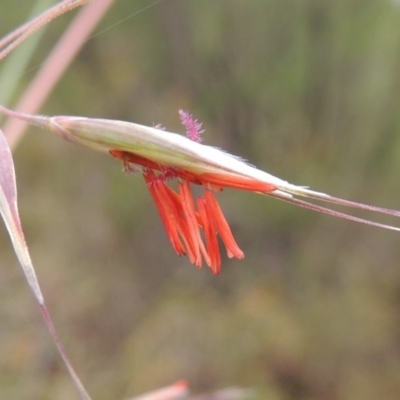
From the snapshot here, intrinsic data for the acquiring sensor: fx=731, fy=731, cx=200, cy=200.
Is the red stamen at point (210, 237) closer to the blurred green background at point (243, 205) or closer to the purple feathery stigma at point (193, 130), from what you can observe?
the purple feathery stigma at point (193, 130)

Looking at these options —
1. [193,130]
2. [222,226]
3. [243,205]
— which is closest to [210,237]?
[222,226]

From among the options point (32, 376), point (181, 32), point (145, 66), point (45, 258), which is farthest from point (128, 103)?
point (32, 376)

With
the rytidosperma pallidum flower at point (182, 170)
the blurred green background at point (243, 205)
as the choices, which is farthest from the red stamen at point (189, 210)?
the blurred green background at point (243, 205)

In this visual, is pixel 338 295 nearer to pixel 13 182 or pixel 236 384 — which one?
pixel 236 384

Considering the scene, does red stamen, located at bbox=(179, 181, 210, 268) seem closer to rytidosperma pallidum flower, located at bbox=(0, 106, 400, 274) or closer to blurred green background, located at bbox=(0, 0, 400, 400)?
rytidosperma pallidum flower, located at bbox=(0, 106, 400, 274)

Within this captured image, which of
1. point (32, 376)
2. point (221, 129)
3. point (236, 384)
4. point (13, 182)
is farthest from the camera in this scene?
point (221, 129)

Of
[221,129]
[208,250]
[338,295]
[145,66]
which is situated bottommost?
[208,250]

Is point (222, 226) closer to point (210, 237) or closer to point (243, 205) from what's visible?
point (210, 237)
